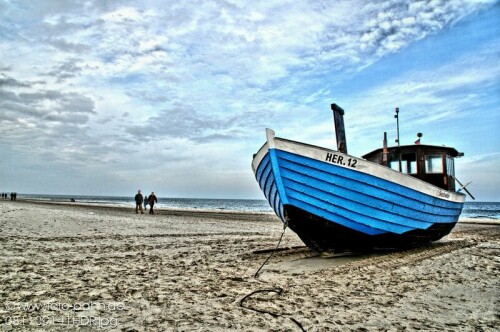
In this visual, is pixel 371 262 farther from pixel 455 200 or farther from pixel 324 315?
pixel 455 200

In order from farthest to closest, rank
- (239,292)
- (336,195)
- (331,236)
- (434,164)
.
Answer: (434,164)
(331,236)
(336,195)
(239,292)

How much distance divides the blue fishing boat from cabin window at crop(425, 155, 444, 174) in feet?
8.23

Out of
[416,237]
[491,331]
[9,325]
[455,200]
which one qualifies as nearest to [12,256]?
[9,325]

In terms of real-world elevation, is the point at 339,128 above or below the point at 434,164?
above

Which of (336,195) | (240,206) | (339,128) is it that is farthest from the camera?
(240,206)

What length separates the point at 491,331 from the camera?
3.21m

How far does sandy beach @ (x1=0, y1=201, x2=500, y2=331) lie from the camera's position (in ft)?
10.7

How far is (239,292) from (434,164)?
8.26 metres

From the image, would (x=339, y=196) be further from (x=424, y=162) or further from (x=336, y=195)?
(x=424, y=162)

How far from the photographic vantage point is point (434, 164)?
9.93 metres

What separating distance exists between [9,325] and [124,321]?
986 mm

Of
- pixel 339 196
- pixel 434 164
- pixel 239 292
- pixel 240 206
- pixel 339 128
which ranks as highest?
pixel 339 128

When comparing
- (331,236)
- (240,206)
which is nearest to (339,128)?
(331,236)

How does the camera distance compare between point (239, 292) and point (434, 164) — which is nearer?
point (239, 292)
